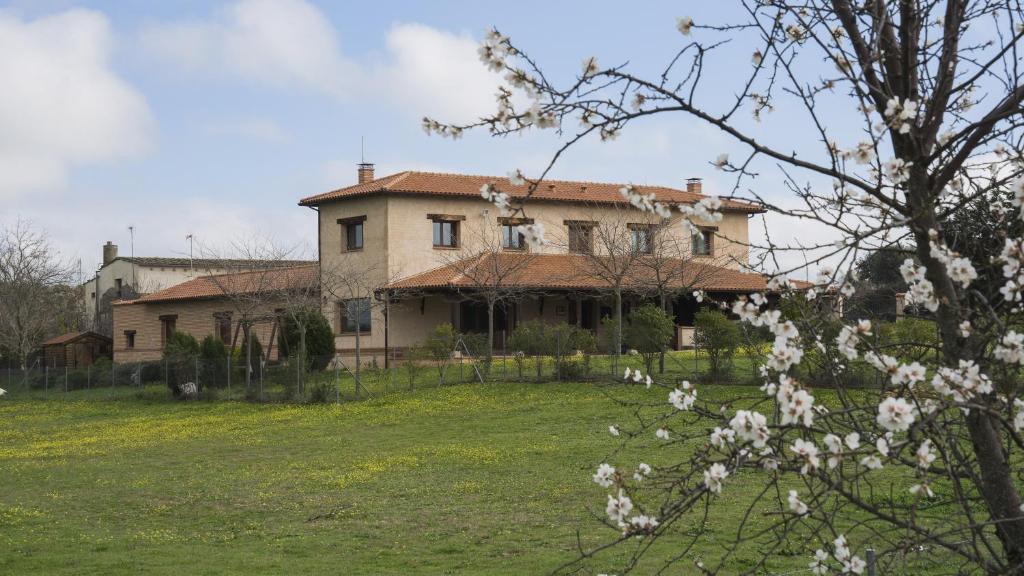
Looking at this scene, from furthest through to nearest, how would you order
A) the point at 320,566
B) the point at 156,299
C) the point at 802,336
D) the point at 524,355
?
the point at 156,299 → the point at 524,355 → the point at 320,566 → the point at 802,336

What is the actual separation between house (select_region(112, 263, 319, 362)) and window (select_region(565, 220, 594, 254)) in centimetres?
987

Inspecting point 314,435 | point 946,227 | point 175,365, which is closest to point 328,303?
point 175,365

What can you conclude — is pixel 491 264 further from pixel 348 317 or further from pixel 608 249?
pixel 348 317

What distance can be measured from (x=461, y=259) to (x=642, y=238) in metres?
6.94

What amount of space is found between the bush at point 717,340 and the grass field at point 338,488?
31.2 inches

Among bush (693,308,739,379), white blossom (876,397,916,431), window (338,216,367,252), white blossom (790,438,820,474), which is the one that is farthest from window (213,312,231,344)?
white blossom (876,397,916,431)

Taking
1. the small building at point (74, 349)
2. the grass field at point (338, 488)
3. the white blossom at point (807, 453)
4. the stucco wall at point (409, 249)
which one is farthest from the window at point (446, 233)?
the white blossom at point (807, 453)

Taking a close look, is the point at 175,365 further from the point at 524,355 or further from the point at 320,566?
the point at 320,566

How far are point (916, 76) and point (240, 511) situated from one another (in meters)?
12.9

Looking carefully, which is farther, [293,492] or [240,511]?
[293,492]

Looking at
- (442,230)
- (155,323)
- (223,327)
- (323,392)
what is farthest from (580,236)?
(155,323)

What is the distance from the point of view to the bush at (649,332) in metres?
29.4

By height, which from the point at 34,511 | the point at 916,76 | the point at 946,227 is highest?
the point at 916,76

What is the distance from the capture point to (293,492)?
17469mm
